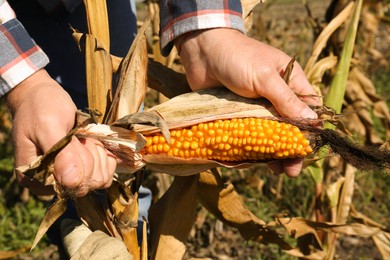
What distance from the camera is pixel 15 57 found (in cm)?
149

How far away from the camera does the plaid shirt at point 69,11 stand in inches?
58.3

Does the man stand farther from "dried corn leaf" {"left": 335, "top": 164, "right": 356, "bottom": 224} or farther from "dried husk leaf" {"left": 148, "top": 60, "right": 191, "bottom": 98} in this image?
"dried corn leaf" {"left": 335, "top": 164, "right": 356, "bottom": 224}

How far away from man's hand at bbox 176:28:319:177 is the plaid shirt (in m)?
0.03

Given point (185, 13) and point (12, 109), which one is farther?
point (185, 13)

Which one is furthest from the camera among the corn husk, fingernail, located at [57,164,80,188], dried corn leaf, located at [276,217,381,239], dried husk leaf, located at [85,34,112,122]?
dried corn leaf, located at [276,217,381,239]

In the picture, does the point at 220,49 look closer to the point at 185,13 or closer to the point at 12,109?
the point at 185,13

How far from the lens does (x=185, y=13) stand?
5.36 feet

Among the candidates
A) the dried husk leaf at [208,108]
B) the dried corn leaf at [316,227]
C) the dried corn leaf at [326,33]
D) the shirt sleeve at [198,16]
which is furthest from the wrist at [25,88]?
the dried corn leaf at [326,33]

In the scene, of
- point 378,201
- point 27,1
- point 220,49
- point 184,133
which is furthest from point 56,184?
point 378,201

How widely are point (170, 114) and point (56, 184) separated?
0.37 m

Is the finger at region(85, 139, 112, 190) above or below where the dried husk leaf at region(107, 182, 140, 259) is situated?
above

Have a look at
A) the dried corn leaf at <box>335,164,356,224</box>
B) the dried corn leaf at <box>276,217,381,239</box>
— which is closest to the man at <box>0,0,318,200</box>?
the dried corn leaf at <box>276,217,381,239</box>

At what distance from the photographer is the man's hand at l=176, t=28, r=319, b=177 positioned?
4.99 ft

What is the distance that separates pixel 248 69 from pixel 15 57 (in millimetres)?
527
